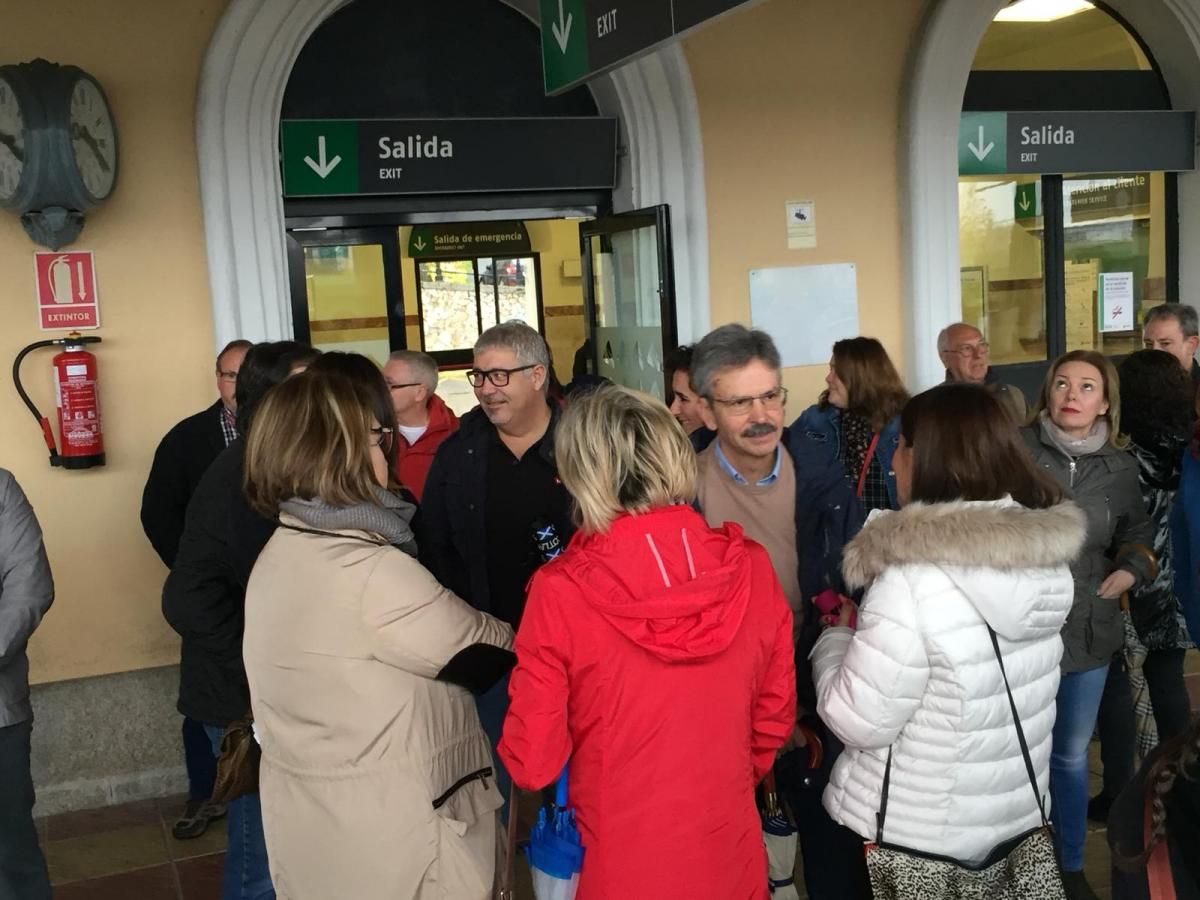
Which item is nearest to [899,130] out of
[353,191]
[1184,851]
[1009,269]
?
[1009,269]

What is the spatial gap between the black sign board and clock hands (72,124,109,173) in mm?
819

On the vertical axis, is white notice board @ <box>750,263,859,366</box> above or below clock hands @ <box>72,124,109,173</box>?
below

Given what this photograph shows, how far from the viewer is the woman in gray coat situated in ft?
12.1

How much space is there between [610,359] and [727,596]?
167 inches

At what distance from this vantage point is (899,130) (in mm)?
6613

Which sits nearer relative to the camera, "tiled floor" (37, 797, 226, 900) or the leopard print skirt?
the leopard print skirt

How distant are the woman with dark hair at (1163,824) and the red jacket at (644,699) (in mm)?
878

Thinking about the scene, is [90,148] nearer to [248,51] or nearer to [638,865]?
[248,51]

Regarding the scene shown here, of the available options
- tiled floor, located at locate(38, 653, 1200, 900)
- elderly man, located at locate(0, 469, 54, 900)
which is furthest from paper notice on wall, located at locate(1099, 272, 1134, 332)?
elderly man, located at locate(0, 469, 54, 900)

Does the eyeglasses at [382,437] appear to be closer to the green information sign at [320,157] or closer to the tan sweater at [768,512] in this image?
the tan sweater at [768,512]

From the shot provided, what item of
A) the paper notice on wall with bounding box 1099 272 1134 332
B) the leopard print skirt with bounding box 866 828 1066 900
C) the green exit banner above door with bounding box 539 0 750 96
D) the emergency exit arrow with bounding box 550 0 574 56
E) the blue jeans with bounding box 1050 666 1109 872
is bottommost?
the blue jeans with bounding box 1050 666 1109 872

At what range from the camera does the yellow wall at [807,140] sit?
20.5ft

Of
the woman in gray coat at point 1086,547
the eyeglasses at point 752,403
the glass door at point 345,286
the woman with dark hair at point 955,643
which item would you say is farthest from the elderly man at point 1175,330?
the glass door at point 345,286

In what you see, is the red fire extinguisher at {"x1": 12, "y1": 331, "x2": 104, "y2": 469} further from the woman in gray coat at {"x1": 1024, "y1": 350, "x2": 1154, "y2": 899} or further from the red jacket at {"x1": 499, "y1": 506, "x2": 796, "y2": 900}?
the woman in gray coat at {"x1": 1024, "y1": 350, "x2": 1154, "y2": 899}
